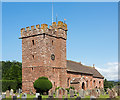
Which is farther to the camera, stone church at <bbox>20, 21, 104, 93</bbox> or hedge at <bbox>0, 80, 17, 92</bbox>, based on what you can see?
hedge at <bbox>0, 80, 17, 92</bbox>

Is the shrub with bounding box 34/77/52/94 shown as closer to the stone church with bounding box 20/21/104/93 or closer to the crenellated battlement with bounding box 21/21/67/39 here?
the stone church with bounding box 20/21/104/93

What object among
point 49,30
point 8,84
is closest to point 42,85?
point 49,30

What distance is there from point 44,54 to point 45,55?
9.3 inches

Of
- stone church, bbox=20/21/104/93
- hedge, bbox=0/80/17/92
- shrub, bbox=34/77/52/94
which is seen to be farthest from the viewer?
hedge, bbox=0/80/17/92

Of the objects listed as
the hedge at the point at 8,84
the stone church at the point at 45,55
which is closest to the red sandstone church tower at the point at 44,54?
the stone church at the point at 45,55

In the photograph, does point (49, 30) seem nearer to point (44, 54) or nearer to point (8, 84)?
point (44, 54)

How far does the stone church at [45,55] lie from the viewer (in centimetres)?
3275

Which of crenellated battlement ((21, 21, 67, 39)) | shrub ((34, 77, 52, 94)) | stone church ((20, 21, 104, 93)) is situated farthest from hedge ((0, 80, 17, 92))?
shrub ((34, 77, 52, 94))

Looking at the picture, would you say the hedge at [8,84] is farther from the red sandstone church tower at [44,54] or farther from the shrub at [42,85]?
the shrub at [42,85]

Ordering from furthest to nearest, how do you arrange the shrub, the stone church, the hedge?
the hedge, the stone church, the shrub

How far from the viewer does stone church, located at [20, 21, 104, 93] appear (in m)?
32.8

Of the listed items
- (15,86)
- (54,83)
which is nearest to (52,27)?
(54,83)

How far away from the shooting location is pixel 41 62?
32562 millimetres

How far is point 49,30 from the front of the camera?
34.2 metres
